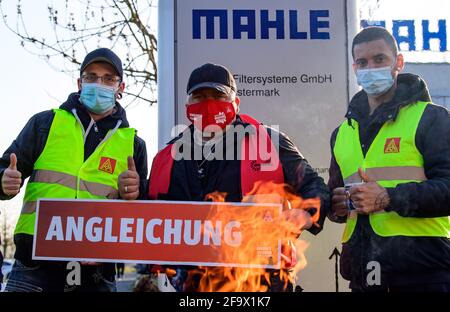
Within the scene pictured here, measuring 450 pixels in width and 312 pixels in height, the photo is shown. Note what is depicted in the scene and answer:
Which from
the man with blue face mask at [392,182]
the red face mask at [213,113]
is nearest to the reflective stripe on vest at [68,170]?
the red face mask at [213,113]

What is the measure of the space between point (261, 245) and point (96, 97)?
1532 mm

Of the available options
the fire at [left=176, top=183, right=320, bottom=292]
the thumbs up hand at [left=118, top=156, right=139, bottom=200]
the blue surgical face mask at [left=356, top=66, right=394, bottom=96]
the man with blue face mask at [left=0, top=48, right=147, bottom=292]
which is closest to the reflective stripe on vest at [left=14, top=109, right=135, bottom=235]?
the man with blue face mask at [left=0, top=48, right=147, bottom=292]

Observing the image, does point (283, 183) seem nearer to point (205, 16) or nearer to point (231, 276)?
point (231, 276)

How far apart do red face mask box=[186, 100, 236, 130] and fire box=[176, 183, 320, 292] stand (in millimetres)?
442

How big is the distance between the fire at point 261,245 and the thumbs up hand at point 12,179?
3.83 feet

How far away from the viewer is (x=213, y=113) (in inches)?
151

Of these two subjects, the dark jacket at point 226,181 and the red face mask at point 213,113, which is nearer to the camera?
the dark jacket at point 226,181

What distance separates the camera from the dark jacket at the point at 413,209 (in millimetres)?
3527

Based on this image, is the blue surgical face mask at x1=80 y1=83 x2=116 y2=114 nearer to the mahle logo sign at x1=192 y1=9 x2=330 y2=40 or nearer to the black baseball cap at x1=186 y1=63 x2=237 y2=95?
the black baseball cap at x1=186 y1=63 x2=237 y2=95

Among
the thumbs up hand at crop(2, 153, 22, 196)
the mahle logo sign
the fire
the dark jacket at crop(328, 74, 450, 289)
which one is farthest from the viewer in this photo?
the mahle logo sign

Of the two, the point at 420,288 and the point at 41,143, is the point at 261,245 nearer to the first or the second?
the point at 420,288

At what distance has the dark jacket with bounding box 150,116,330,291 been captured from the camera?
12.2 ft

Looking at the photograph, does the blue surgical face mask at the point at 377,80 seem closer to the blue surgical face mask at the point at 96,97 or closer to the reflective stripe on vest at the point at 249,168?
the reflective stripe on vest at the point at 249,168

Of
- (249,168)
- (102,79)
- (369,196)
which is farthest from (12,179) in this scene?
(369,196)
